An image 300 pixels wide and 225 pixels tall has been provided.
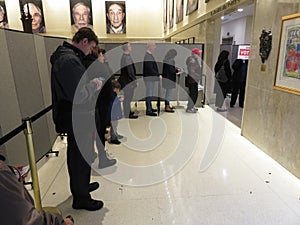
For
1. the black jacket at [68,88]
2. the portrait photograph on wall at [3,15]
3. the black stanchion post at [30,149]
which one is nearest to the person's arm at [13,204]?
the black stanchion post at [30,149]

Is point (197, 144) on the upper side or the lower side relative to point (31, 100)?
lower

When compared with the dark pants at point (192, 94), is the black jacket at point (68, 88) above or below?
above

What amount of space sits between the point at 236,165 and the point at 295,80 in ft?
3.96

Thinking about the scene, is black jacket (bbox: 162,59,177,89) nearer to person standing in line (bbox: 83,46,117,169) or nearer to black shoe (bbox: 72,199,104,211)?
person standing in line (bbox: 83,46,117,169)

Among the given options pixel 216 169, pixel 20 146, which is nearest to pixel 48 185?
pixel 20 146

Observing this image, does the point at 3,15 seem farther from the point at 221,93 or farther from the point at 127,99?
the point at 221,93

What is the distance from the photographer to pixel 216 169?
2711mm

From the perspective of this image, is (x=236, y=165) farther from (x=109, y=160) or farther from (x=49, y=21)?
(x=49, y=21)

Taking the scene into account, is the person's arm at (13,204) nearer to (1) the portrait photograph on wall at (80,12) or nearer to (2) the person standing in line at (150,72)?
(2) the person standing in line at (150,72)

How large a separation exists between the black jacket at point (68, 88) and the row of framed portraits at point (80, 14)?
405 inches

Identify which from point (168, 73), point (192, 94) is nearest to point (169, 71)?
point (168, 73)

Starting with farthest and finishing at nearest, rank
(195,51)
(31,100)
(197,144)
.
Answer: (195,51)
(197,144)
(31,100)

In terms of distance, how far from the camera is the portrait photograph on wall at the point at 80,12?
10.8 m

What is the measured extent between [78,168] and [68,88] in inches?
26.9
